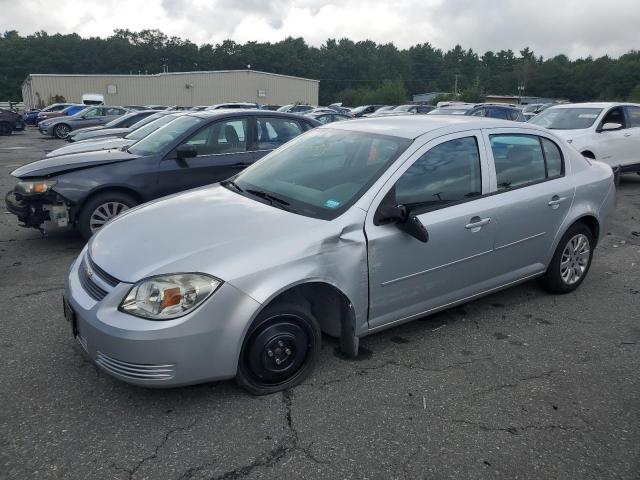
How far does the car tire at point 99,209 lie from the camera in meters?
5.77

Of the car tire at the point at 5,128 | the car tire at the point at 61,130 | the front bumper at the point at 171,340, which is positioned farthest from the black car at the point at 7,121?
the front bumper at the point at 171,340

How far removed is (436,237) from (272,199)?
1155mm

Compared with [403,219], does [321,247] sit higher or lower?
lower

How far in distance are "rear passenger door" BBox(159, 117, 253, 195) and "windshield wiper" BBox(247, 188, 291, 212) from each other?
8.51ft

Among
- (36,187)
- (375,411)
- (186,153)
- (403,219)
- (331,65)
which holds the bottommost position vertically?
(375,411)

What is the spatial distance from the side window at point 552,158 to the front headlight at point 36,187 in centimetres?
500

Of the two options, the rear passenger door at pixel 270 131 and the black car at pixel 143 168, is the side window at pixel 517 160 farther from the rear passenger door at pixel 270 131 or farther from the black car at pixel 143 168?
the black car at pixel 143 168

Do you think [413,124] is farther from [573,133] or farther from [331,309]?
[573,133]

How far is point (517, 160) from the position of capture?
4188mm

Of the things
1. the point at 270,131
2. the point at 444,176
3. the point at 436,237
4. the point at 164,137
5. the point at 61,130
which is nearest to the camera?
the point at 436,237

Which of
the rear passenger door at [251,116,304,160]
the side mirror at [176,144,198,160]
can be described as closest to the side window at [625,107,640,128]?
the rear passenger door at [251,116,304,160]

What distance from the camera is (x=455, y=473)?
2490 mm

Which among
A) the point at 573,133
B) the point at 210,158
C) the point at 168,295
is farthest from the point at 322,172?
the point at 573,133

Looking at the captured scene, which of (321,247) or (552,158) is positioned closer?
(321,247)
